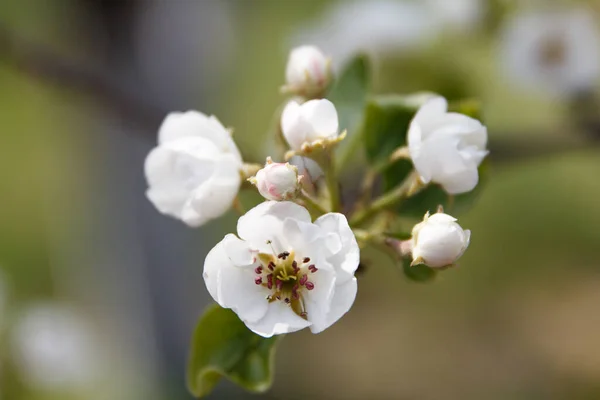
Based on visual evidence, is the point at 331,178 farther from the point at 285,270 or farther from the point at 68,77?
the point at 68,77

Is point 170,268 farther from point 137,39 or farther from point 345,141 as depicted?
point 345,141

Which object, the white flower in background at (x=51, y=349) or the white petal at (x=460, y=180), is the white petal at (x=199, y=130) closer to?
the white petal at (x=460, y=180)

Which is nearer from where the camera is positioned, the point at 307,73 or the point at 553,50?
the point at 307,73

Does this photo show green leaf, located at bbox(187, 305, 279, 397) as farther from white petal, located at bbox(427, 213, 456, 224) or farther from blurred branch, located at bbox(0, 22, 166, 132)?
blurred branch, located at bbox(0, 22, 166, 132)

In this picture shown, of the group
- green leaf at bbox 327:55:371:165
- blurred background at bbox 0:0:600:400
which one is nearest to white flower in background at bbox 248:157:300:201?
green leaf at bbox 327:55:371:165

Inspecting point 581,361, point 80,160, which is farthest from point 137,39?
point 581,361

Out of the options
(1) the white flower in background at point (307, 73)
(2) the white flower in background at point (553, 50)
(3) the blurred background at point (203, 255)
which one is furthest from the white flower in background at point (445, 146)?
(3) the blurred background at point (203, 255)

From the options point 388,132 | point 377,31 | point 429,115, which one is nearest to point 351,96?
point 388,132
